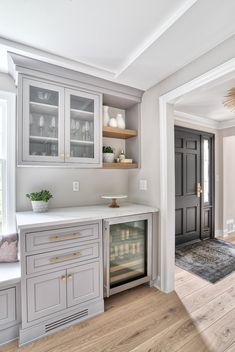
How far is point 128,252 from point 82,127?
1526 millimetres

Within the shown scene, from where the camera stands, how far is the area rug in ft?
8.41

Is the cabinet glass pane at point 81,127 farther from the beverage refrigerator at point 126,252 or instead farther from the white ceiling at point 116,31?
the beverage refrigerator at point 126,252

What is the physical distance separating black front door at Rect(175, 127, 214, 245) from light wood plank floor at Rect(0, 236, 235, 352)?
1.48m

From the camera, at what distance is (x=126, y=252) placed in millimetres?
2113

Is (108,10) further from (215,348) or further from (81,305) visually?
(215,348)

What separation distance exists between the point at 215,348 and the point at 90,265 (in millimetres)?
1174

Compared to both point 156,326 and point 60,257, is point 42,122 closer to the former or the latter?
point 60,257

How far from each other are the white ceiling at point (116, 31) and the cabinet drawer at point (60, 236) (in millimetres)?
1615

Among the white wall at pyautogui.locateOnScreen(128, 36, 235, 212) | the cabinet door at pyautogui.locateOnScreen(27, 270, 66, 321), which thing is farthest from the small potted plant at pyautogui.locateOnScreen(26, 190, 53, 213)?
the white wall at pyautogui.locateOnScreen(128, 36, 235, 212)

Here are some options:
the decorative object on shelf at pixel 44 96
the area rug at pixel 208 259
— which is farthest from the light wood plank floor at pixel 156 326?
the decorative object on shelf at pixel 44 96

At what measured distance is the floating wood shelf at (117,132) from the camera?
230 cm

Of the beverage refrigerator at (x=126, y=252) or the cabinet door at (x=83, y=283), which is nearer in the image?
the cabinet door at (x=83, y=283)

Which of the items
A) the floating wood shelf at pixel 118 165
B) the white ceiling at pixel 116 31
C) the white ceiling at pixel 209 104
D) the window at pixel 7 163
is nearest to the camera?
the white ceiling at pixel 116 31

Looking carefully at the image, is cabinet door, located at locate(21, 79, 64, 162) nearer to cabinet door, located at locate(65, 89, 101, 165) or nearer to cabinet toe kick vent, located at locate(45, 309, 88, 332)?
cabinet door, located at locate(65, 89, 101, 165)
